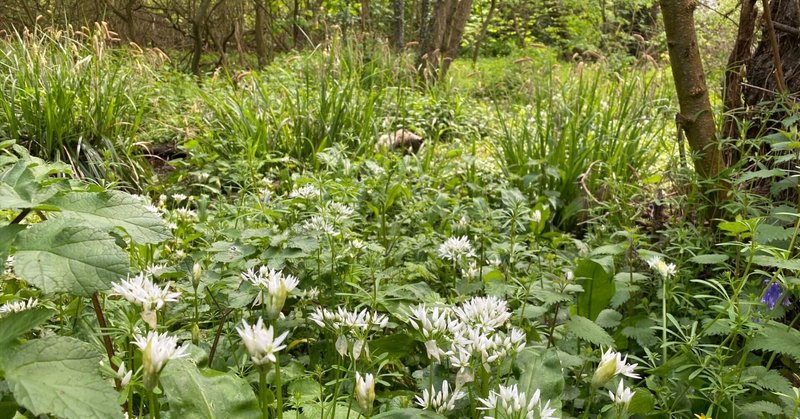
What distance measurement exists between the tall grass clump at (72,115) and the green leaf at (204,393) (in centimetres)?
290

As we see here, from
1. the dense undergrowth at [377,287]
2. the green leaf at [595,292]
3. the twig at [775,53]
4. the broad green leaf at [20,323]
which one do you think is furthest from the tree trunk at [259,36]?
the broad green leaf at [20,323]

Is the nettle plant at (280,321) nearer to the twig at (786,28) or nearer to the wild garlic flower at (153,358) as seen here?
the wild garlic flower at (153,358)

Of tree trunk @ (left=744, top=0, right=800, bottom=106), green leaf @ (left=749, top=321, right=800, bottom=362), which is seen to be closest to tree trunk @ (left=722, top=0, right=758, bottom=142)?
tree trunk @ (left=744, top=0, right=800, bottom=106)

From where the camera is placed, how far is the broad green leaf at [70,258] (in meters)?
0.88

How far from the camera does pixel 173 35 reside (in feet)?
41.5

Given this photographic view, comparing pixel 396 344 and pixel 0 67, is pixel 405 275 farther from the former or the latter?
pixel 0 67

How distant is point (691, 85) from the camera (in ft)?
7.34

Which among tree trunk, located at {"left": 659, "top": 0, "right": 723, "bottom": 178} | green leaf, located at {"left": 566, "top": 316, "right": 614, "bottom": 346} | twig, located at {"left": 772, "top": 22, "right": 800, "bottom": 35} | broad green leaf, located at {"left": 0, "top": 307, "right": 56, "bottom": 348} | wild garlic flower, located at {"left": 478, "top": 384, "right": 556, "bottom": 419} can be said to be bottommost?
green leaf, located at {"left": 566, "top": 316, "right": 614, "bottom": 346}

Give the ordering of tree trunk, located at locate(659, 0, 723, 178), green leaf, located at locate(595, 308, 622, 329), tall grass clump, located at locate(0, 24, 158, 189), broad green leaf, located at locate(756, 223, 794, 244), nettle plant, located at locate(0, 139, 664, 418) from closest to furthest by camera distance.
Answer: nettle plant, located at locate(0, 139, 664, 418), broad green leaf, located at locate(756, 223, 794, 244), green leaf, located at locate(595, 308, 622, 329), tree trunk, located at locate(659, 0, 723, 178), tall grass clump, located at locate(0, 24, 158, 189)

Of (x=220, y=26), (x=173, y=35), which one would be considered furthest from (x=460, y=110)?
(x=173, y=35)

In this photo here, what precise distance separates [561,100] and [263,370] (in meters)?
3.81

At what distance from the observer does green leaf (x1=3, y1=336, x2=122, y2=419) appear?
74 cm

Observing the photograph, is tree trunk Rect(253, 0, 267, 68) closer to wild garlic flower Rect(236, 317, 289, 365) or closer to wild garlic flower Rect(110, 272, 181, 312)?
wild garlic flower Rect(110, 272, 181, 312)

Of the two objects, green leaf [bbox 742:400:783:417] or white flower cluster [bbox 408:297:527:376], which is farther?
green leaf [bbox 742:400:783:417]
